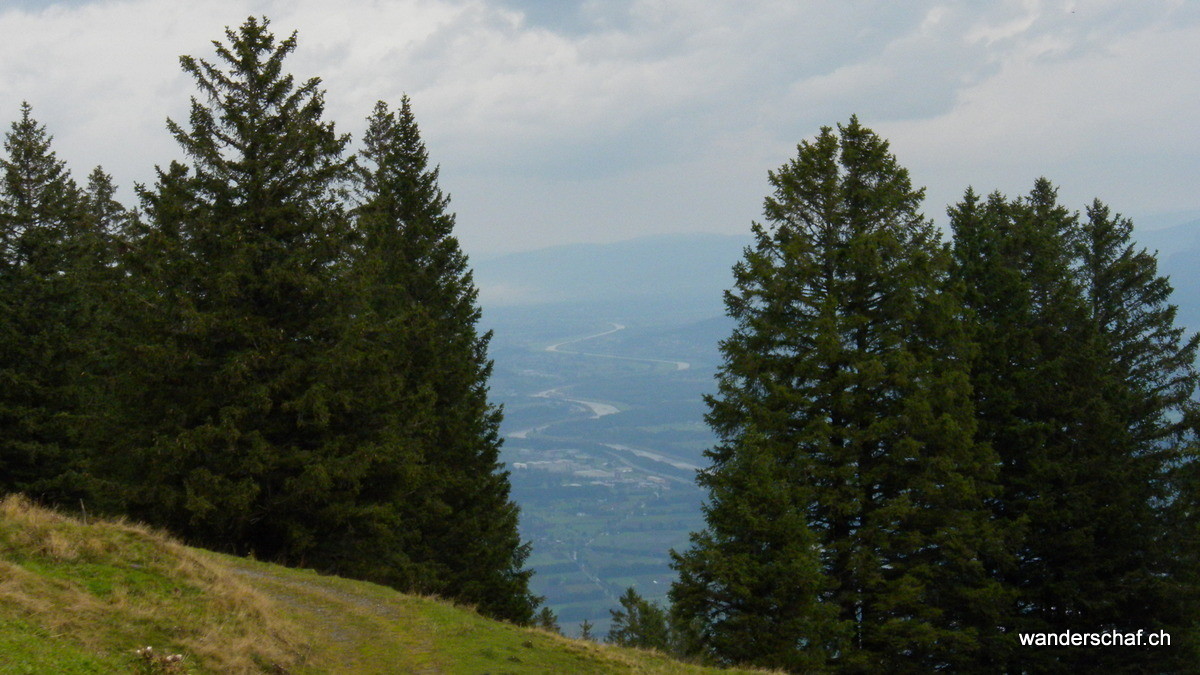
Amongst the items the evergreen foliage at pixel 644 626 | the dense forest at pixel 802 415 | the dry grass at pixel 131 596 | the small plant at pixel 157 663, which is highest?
the dense forest at pixel 802 415

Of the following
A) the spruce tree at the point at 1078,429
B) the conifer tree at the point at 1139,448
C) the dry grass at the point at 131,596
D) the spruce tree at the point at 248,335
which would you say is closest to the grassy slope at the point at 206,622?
the dry grass at the point at 131,596

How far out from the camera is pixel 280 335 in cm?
1784

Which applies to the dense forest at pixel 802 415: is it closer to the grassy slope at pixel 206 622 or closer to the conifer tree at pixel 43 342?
the conifer tree at pixel 43 342

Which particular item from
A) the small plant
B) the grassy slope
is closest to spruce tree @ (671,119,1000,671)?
the grassy slope

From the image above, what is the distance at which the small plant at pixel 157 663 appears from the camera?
7238 mm

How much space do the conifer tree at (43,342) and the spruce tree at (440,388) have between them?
8.16 metres

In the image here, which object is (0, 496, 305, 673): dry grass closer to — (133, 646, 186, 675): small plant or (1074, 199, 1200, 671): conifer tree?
(133, 646, 186, 675): small plant

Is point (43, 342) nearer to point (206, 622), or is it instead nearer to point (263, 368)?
point (263, 368)

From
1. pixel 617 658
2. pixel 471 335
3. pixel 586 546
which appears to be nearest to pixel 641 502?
pixel 586 546

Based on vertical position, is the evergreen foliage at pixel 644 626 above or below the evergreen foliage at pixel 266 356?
below

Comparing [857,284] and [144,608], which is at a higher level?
[857,284]

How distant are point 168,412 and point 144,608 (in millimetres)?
9010

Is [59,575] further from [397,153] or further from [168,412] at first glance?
[397,153]

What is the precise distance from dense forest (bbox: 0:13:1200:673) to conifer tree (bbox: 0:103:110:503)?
51 centimetres
